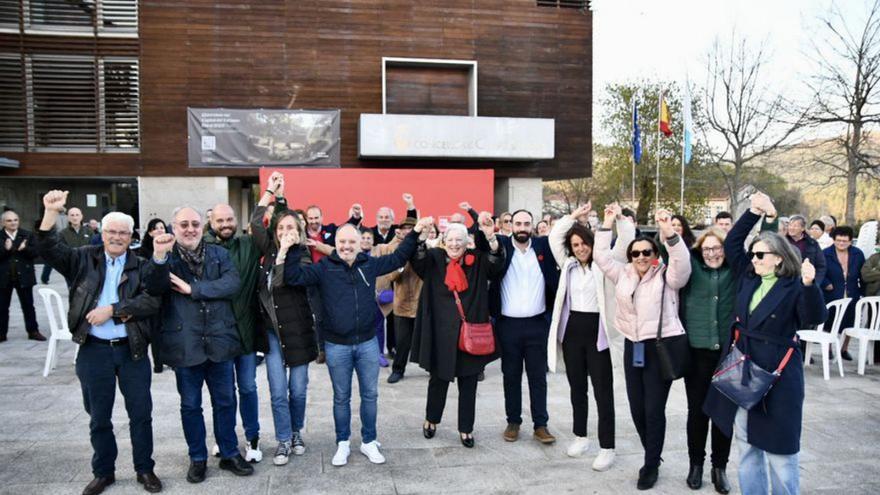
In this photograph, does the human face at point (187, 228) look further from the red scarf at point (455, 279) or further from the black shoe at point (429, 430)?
the black shoe at point (429, 430)

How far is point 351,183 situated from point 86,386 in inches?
497

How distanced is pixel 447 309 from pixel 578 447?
1436 mm

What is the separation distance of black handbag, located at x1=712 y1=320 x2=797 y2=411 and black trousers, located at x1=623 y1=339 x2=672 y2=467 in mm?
535

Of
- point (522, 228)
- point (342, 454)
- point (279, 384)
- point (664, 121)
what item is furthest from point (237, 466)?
point (664, 121)

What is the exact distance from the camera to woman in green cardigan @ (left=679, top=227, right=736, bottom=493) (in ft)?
12.9

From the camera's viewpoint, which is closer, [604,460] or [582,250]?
[604,460]

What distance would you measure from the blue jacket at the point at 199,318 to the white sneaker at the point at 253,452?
78 cm

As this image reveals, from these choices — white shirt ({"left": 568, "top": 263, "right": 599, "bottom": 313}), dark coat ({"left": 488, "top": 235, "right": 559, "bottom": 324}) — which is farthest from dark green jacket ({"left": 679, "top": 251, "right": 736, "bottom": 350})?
dark coat ({"left": 488, "top": 235, "right": 559, "bottom": 324})

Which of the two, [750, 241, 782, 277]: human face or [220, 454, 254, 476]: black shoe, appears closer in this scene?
[750, 241, 782, 277]: human face

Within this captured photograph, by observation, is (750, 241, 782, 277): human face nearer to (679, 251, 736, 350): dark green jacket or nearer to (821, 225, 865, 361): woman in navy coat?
(679, 251, 736, 350): dark green jacket

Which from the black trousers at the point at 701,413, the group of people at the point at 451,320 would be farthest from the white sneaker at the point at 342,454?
the black trousers at the point at 701,413

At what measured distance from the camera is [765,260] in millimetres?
3420

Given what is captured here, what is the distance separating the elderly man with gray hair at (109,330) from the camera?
12.5 feet

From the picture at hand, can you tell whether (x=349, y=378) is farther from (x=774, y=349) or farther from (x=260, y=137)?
(x=260, y=137)
